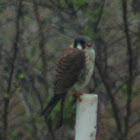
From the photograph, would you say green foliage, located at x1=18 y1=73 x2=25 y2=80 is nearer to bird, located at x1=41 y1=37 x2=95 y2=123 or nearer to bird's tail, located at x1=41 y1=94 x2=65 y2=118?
bird, located at x1=41 y1=37 x2=95 y2=123

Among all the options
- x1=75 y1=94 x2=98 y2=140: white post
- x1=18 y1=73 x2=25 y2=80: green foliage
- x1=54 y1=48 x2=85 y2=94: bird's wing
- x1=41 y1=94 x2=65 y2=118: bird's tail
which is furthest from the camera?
x1=18 y1=73 x2=25 y2=80: green foliage

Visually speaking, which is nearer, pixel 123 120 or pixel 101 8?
pixel 101 8

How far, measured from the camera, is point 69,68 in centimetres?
382

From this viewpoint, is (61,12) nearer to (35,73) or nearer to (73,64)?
(35,73)

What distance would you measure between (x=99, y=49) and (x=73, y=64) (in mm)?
1298

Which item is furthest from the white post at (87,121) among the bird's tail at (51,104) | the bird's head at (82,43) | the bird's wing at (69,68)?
the bird's head at (82,43)

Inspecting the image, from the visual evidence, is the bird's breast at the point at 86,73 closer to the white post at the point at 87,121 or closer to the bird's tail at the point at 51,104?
the bird's tail at the point at 51,104

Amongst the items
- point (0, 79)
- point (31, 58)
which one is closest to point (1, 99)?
point (0, 79)

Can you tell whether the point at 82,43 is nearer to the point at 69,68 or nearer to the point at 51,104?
the point at 69,68

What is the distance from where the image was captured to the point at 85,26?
→ 4.73 m

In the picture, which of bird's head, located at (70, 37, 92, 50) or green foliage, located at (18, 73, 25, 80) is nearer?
bird's head, located at (70, 37, 92, 50)

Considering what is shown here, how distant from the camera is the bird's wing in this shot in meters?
3.77

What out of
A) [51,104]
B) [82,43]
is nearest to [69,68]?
[82,43]

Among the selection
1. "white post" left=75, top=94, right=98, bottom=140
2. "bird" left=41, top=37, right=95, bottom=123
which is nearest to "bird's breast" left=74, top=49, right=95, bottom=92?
"bird" left=41, top=37, right=95, bottom=123
